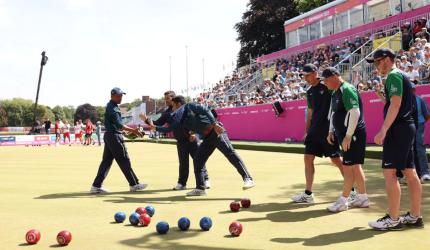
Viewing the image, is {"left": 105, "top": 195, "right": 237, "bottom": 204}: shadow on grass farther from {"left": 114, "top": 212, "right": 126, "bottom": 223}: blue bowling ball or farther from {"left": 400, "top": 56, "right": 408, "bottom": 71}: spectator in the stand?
{"left": 400, "top": 56, "right": 408, "bottom": 71}: spectator in the stand

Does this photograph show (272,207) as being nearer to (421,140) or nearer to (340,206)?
(340,206)

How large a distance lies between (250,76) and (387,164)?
32197mm

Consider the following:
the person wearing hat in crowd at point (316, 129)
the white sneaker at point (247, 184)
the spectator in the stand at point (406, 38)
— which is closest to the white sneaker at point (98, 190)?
the white sneaker at point (247, 184)

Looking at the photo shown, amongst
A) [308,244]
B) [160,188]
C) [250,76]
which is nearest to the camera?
[308,244]

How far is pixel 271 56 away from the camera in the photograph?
1519 inches

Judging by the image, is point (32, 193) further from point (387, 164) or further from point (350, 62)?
point (350, 62)

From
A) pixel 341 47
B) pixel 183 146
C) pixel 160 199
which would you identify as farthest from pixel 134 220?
pixel 341 47

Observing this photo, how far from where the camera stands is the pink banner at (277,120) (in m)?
18.6

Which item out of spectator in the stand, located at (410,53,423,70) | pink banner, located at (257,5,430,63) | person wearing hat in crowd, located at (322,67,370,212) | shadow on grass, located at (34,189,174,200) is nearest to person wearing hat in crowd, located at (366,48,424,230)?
person wearing hat in crowd, located at (322,67,370,212)

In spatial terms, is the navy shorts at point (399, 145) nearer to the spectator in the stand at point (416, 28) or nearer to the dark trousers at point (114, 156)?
the dark trousers at point (114, 156)

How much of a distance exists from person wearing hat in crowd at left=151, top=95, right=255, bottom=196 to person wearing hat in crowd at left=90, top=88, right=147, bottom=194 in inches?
34.6

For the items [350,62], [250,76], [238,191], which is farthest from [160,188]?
[250,76]

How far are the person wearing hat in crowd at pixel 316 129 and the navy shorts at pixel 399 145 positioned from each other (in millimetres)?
1824

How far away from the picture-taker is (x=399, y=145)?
17.5 feet
